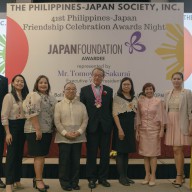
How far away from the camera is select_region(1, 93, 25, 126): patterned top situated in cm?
299

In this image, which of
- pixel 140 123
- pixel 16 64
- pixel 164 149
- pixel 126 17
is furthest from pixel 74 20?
pixel 164 149

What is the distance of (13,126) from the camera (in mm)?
3047

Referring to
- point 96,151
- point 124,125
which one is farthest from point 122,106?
point 96,151

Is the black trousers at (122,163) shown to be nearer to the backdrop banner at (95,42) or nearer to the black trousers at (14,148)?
the black trousers at (14,148)

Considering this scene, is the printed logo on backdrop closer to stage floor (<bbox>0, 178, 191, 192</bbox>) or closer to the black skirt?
stage floor (<bbox>0, 178, 191, 192</bbox>)

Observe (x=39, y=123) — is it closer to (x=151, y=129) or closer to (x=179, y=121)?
(x=151, y=129)

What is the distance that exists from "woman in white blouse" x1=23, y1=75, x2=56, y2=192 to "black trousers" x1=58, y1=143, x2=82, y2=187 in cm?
20

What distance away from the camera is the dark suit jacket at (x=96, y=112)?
329 centimetres

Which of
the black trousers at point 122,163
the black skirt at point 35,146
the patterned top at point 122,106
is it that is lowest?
the black trousers at point 122,163

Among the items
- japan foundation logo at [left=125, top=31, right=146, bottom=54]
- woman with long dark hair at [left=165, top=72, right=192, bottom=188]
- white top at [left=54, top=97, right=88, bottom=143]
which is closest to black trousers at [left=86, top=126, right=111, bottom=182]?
white top at [left=54, top=97, right=88, bottom=143]

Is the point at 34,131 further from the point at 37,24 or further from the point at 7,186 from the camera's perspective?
the point at 37,24

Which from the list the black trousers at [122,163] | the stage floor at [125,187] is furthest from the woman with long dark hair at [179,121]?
the black trousers at [122,163]

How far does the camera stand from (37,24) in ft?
14.7

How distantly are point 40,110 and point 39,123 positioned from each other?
0.15 meters
